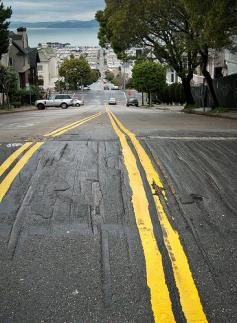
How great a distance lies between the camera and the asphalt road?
3510 mm

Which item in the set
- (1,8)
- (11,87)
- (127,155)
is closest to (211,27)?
(127,155)

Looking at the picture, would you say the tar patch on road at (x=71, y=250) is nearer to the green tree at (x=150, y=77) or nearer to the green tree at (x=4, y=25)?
the green tree at (x=4, y=25)

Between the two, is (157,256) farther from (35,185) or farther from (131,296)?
(35,185)

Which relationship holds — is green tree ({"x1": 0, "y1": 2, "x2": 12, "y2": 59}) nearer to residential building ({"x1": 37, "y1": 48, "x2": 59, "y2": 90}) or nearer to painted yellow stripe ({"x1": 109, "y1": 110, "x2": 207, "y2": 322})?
painted yellow stripe ({"x1": 109, "y1": 110, "x2": 207, "y2": 322})

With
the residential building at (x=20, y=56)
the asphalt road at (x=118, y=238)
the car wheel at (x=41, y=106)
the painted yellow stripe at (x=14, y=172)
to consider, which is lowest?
the car wheel at (x=41, y=106)

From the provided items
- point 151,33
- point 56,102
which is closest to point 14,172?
point 151,33

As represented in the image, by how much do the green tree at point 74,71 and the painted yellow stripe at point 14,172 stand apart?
425ft

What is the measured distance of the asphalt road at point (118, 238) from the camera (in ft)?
11.5

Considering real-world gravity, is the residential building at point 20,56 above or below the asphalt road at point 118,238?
above

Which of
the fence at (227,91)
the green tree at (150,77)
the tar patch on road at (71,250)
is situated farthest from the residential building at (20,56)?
the tar patch on road at (71,250)

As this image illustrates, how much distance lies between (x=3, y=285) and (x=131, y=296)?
1.05m

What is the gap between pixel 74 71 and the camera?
139 m

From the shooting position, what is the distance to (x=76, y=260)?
13.9 ft

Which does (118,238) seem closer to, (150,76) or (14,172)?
(14,172)
